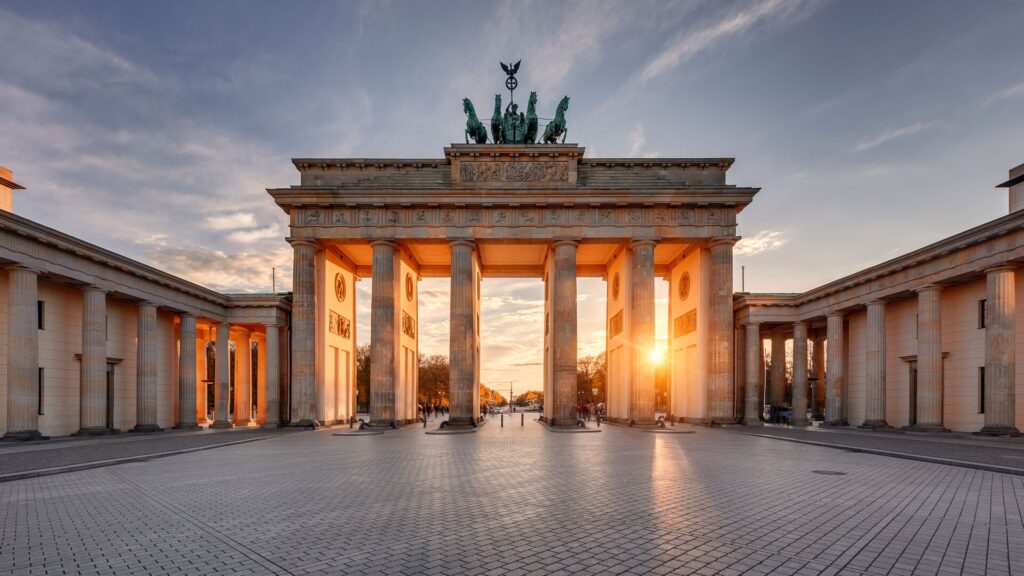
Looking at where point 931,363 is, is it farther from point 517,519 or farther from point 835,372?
point 517,519

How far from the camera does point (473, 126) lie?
35281mm

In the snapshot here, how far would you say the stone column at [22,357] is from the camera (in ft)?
70.1

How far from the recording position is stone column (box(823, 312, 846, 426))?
32781 millimetres

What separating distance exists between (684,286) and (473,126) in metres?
17.8

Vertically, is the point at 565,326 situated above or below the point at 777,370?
above

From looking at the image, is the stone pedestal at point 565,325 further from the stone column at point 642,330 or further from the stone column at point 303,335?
the stone column at point 303,335

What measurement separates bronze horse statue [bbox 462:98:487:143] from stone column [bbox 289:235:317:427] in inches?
476

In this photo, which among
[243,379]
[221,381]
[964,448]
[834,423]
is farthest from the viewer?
[243,379]

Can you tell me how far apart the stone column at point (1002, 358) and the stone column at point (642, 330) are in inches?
577

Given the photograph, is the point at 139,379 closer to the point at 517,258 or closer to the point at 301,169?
the point at 301,169

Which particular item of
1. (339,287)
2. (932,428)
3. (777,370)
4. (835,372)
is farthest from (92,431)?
(777,370)

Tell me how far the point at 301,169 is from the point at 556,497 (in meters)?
29.6

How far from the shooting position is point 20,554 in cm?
661

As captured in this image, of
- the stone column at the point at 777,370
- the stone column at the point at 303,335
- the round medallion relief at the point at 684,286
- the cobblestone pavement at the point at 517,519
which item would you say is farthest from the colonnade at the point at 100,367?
the stone column at the point at 777,370
